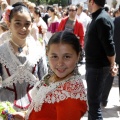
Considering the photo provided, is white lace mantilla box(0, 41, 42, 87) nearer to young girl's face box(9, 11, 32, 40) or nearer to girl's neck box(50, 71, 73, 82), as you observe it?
young girl's face box(9, 11, 32, 40)

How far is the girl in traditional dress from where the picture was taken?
2.24 metres

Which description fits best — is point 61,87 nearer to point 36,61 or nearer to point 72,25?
point 36,61

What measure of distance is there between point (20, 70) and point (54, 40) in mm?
709

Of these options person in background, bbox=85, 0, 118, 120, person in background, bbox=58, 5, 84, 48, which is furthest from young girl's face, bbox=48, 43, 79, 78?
person in background, bbox=58, 5, 84, 48

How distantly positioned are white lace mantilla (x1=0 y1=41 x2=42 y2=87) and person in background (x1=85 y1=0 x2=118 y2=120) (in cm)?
109

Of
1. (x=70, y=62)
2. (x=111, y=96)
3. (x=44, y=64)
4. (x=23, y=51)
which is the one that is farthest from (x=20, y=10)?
(x=111, y=96)

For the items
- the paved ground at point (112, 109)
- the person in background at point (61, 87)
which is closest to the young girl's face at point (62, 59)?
the person in background at point (61, 87)

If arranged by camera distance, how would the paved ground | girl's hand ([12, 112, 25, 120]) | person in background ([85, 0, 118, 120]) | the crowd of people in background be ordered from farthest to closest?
the paved ground < person in background ([85, 0, 118, 120]) < girl's hand ([12, 112, 25, 120]) < the crowd of people in background

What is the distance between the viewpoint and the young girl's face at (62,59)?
1.60 m

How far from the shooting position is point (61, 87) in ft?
5.24

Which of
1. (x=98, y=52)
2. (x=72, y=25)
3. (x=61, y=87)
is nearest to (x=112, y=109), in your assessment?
(x=98, y=52)

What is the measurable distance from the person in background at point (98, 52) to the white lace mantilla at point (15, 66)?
1091 millimetres

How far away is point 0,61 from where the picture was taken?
7.38 ft

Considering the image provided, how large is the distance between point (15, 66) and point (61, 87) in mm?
759
